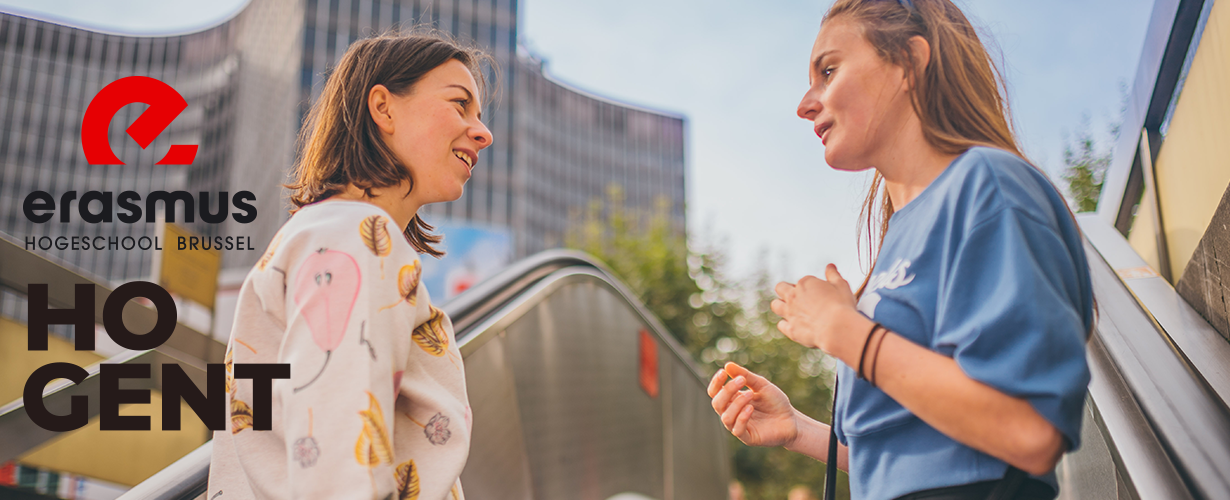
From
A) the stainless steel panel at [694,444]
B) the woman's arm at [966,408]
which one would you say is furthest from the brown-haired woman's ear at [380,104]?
Result: the stainless steel panel at [694,444]

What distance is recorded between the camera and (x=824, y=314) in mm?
1036

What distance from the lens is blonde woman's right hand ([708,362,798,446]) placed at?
4.49 ft

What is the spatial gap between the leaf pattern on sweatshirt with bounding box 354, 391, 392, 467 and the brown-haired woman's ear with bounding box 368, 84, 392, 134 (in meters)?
0.67

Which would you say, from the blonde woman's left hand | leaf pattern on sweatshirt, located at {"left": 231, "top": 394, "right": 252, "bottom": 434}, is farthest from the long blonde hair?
leaf pattern on sweatshirt, located at {"left": 231, "top": 394, "right": 252, "bottom": 434}

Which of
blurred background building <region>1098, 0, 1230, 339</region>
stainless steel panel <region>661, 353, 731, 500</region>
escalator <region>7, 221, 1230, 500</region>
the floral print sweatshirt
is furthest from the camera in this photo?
stainless steel panel <region>661, 353, 731, 500</region>

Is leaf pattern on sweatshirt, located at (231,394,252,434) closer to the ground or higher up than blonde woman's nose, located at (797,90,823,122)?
closer to the ground

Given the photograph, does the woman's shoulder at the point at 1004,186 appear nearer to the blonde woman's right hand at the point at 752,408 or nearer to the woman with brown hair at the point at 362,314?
the blonde woman's right hand at the point at 752,408

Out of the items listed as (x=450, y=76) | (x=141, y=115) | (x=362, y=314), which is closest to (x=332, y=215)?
(x=362, y=314)

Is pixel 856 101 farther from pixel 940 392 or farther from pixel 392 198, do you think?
pixel 392 198

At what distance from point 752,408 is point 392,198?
801 millimetres

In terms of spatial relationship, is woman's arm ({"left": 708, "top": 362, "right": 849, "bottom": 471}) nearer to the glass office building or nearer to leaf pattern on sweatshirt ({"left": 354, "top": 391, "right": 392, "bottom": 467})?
leaf pattern on sweatshirt ({"left": 354, "top": 391, "right": 392, "bottom": 467})

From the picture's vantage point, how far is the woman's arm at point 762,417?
1369 millimetres

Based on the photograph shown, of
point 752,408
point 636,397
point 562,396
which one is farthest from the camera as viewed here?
point 636,397

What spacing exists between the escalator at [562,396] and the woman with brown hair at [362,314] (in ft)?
2.90
